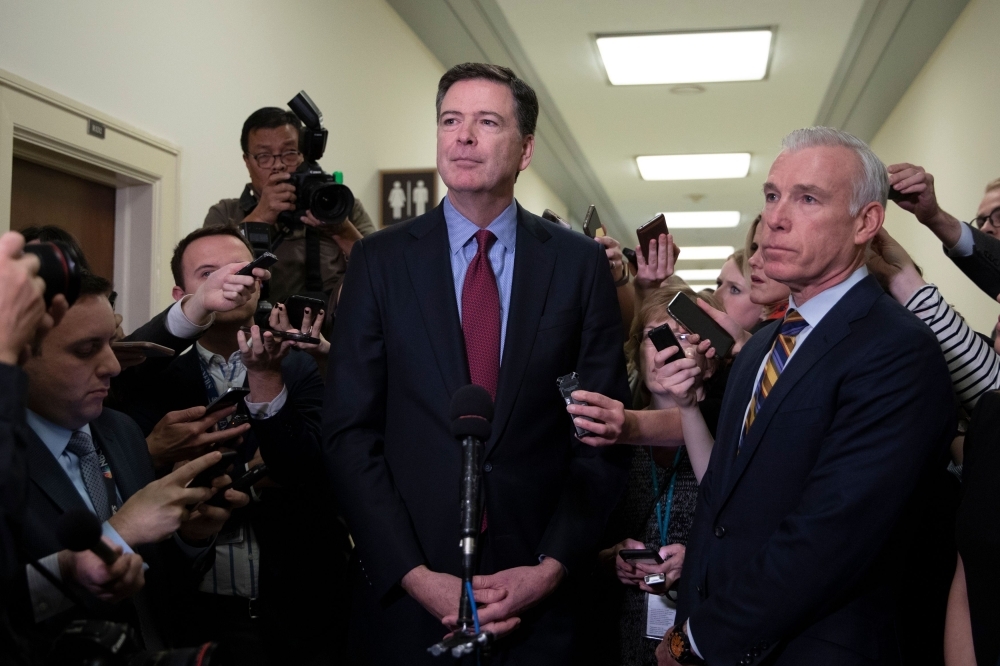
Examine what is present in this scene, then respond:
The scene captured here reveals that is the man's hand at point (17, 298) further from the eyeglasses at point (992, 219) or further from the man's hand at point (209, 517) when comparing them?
the eyeglasses at point (992, 219)

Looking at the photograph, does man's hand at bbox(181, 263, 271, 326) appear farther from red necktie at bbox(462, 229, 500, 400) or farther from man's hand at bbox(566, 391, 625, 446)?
man's hand at bbox(566, 391, 625, 446)

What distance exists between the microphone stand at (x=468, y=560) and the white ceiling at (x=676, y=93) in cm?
527

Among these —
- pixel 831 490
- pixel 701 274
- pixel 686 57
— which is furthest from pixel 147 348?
pixel 701 274

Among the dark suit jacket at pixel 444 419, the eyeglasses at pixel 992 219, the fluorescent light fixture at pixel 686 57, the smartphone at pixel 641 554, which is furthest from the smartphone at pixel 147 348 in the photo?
the fluorescent light fixture at pixel 686 57

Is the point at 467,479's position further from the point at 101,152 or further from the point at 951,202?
the point at 951,202

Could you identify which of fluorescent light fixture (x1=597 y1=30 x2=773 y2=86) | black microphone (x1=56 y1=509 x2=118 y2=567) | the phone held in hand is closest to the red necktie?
the phone held in hand

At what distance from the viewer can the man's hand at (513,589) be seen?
189 centimetres

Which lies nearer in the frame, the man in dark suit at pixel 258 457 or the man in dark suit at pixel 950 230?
the man in dark suit at pixel 950 230

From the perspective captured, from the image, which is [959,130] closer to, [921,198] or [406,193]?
[406,193]

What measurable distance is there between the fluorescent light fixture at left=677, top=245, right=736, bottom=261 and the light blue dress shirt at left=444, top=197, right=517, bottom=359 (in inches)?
494

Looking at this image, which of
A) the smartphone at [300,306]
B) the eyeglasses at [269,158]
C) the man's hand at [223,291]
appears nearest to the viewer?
the man's hand at [223,291]

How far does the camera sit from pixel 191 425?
92.7 inches

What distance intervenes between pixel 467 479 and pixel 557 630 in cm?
67

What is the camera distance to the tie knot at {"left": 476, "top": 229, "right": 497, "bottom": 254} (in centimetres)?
219
